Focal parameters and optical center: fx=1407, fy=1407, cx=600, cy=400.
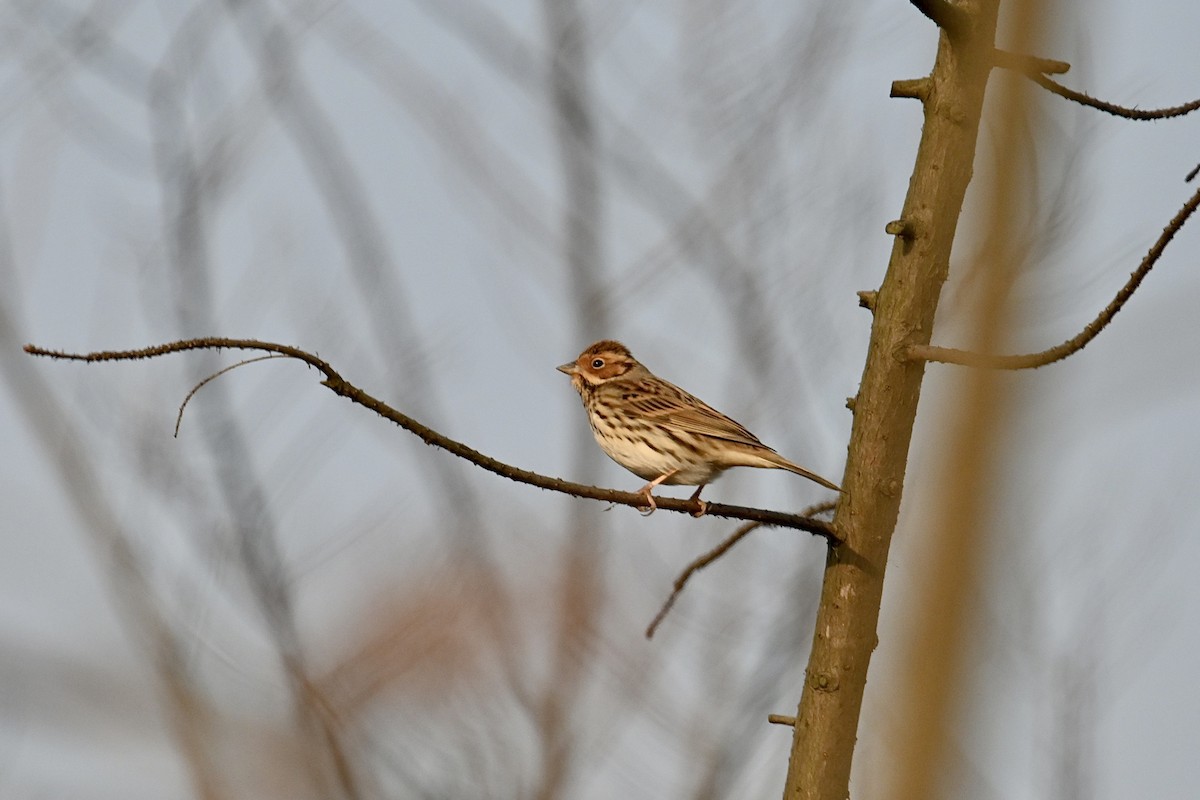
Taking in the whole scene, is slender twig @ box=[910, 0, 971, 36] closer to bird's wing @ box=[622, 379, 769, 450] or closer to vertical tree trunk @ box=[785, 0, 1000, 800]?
vertical tree trunk @ box=[785, 0, 1000, 800]

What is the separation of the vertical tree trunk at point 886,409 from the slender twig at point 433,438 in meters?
0.16

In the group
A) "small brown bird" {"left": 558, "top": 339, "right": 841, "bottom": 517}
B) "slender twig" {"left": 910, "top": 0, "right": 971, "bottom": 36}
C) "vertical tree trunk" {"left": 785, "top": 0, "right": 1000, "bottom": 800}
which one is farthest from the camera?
"small brown bird" {"left": 558, "top": 339, "right": 841, "bottom": 517}

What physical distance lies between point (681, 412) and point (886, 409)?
3.39 metres

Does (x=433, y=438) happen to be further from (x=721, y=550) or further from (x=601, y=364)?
(x=601, y=364)

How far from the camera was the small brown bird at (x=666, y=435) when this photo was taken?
724cm

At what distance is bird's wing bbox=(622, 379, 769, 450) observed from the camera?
7.32 meters

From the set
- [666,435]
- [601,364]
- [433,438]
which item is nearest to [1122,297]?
[433,438]

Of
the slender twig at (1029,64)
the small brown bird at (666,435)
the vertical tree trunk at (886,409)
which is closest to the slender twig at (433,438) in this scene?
the vertical tree trunk at (886,409)

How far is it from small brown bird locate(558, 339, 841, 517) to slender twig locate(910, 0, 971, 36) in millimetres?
2717

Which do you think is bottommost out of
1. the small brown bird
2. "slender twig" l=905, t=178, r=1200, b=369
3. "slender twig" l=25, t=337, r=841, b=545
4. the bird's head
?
"slender twig" l=25, t=337, r=841, b=545

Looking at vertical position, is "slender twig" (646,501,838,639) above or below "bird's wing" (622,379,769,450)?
below

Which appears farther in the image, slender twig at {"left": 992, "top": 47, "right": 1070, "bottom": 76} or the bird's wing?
the bird's wing

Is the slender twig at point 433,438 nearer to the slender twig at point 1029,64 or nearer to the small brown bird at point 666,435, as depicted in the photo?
the slender twig at point 1029,64

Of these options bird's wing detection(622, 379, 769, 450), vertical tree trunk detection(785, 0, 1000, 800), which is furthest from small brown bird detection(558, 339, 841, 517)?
vertical tree trunk detection(785, 0, 1000, 800)
